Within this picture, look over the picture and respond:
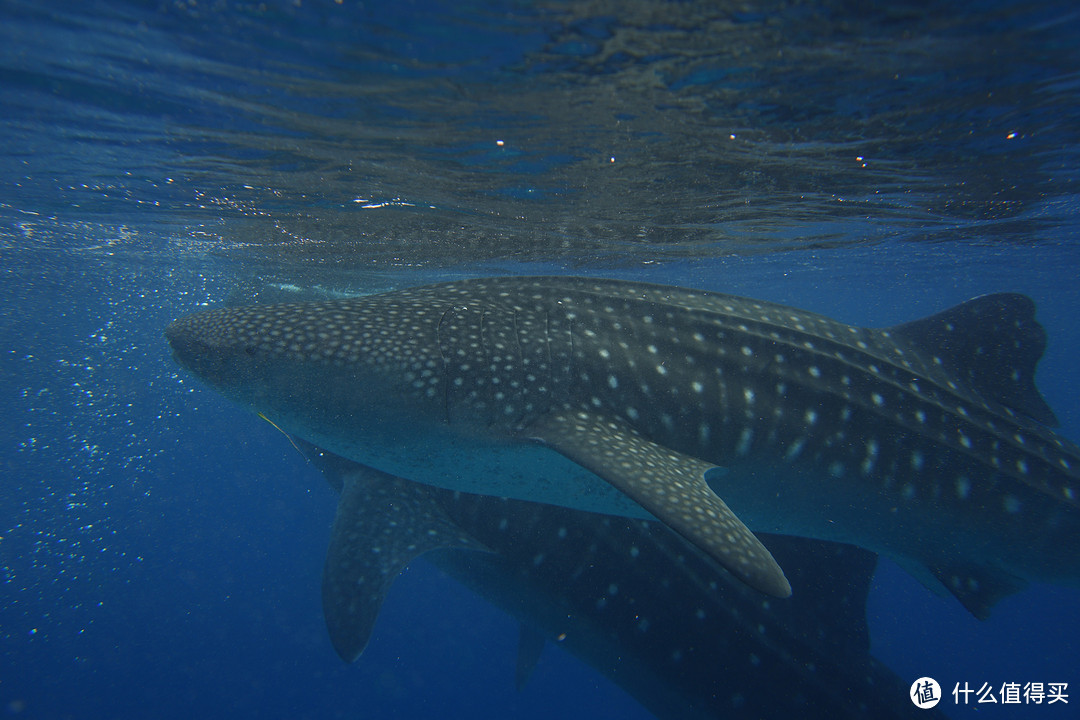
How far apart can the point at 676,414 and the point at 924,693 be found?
4.12 metres

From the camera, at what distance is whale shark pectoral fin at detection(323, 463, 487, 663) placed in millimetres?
4598

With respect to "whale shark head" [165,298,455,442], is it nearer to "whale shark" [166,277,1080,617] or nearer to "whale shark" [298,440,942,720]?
"whale shark" [166,277,1080,617]

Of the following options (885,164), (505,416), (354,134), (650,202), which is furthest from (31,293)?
(885,164)

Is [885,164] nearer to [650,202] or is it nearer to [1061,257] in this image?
[650,202]

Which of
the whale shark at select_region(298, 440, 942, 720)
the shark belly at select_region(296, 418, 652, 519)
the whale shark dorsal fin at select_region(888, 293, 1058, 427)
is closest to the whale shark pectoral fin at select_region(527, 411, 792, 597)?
the shark belly at select_region(296, 418, 652, 519)

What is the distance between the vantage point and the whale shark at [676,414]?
409 cm

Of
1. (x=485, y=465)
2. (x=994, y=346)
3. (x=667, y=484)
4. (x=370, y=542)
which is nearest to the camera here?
(x=667, y=484)

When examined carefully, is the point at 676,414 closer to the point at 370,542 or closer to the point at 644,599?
the point at 644,599

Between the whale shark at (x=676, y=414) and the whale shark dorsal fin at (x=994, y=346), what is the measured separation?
0.29m

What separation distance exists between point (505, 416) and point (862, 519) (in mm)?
3247

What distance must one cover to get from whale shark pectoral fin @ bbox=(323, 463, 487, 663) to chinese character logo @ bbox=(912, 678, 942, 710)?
4.32 meters

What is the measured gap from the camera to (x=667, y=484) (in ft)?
10.9

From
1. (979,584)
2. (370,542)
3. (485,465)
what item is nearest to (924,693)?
(979,584)

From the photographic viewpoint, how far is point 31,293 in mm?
28984
